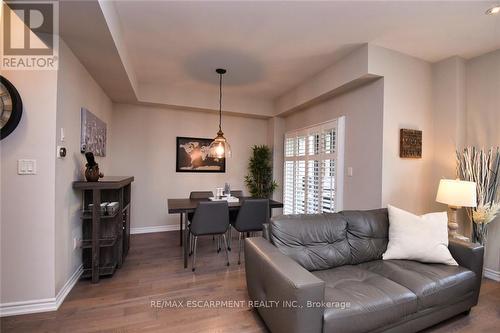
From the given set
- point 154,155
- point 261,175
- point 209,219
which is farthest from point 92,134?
point 261,175

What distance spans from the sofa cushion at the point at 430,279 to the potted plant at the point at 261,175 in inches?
121

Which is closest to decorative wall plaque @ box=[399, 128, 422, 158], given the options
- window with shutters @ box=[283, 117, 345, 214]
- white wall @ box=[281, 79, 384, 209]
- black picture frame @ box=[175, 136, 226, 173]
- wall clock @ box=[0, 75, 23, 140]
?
white wall @ box=[281, 79, 384, 209]

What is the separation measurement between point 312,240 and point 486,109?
108 inches

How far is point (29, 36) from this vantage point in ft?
6.29

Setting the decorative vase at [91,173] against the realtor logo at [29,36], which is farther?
the decorative vase at [91,173]

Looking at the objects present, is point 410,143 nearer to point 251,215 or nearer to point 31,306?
point 251,215

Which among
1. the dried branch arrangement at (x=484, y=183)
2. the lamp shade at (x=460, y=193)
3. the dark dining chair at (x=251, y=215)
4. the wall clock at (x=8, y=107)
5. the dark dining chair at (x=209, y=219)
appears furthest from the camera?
the dark dining chair at (x=251, y=215)

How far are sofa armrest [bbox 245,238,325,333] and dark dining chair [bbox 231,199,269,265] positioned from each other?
3.86ft

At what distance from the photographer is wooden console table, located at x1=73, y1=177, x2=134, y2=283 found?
7.93ft

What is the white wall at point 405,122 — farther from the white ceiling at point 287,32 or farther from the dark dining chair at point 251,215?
the dark dining chair at point 251,215

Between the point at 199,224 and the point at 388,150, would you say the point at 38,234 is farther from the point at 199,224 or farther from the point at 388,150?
the point at 388,150

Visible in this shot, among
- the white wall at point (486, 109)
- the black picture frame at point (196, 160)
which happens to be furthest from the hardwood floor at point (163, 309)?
the black picture frame at point (196, 160)

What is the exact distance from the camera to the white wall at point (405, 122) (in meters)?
2.82

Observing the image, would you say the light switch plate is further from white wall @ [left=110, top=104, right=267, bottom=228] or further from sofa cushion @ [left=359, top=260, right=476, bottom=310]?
sofa cushion @ [left=359, top=260, right=476, bottom=310]
